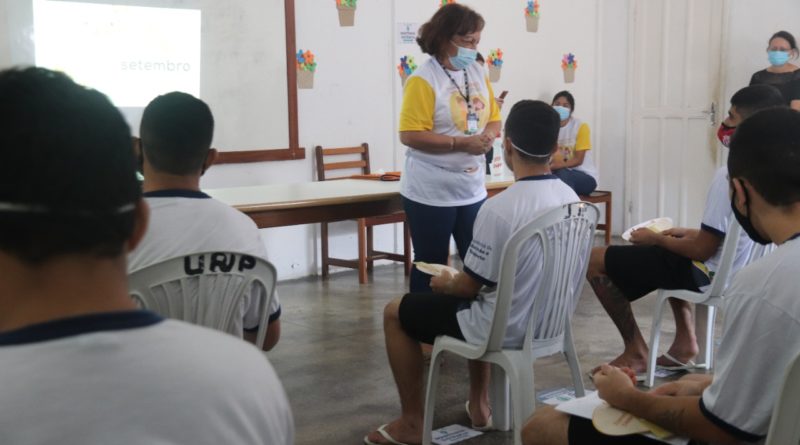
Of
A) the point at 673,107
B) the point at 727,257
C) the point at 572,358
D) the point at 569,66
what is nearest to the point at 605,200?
the point at 673,107

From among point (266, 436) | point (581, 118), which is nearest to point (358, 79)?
point (581, 118)

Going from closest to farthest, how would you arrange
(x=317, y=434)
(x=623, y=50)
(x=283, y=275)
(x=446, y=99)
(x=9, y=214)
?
1. (x=9, y=214)
2. (x=317, y=434)
3. (x=446, y=99)
4. (x=283, y=275)
5. (x=623, y=50)

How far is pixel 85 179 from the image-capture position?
31.5 inches

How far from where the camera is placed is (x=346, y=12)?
19.0ft

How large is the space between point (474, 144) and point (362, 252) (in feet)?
6.86

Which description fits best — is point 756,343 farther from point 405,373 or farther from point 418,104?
point 418,104

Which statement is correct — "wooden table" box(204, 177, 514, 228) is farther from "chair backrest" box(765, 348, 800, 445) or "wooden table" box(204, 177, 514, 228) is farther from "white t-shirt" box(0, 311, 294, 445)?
"white t-shirt" box(0, 311, 294, 445)

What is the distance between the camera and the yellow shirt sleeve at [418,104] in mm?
3471

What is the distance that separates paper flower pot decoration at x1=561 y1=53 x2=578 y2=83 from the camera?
7.26 meters

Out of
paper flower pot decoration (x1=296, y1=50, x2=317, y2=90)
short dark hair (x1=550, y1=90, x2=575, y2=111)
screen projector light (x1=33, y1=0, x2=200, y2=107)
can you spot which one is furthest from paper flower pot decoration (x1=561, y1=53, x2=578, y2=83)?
screen projector light (x1=33, y1=0, x2=200, y2=107)

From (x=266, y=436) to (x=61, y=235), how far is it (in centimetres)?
29

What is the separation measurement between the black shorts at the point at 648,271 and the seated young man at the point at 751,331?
156cm

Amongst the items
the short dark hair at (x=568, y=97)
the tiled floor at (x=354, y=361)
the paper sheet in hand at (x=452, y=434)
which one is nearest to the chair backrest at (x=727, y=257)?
the tiled floor at (x=354, y=361)

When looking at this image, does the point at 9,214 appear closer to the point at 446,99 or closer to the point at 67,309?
the point at 67,309
